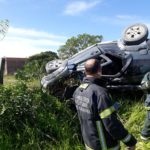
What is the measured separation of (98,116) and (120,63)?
4.23 metres

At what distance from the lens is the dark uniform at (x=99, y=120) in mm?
3949

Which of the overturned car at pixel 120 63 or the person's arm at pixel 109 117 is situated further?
the overturned car at pixel 120 63

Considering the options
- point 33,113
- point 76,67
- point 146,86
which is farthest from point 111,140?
point 76,67

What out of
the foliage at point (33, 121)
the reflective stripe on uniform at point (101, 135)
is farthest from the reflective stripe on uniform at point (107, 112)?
the foliage at point (33, 121)

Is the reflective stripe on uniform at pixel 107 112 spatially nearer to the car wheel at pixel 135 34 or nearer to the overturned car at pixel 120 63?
the overturned car at pixel 120 63

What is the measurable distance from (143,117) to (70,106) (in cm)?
137

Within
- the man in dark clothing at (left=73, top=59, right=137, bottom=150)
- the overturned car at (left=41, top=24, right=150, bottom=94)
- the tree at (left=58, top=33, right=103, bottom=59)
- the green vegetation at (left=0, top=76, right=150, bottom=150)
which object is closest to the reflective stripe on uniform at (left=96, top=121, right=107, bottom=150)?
the man in dark clothing at (left=73, top=59, right=137, bottom=150)

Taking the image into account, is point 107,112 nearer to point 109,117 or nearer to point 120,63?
point 109,117

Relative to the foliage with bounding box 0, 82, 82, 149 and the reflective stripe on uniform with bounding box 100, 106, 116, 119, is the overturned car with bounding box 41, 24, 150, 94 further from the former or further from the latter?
the reflective stripe on uniform with bounding box 100, 106, 116, 119

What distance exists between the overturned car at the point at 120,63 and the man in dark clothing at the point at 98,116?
3623 millimetres

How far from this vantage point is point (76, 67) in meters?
8.07

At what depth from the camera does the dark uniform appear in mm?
3949

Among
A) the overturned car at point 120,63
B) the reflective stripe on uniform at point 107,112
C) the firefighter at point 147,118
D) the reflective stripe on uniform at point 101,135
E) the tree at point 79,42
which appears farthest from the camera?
the tree at point 79,42

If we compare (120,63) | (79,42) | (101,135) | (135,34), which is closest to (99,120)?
(101,135)
